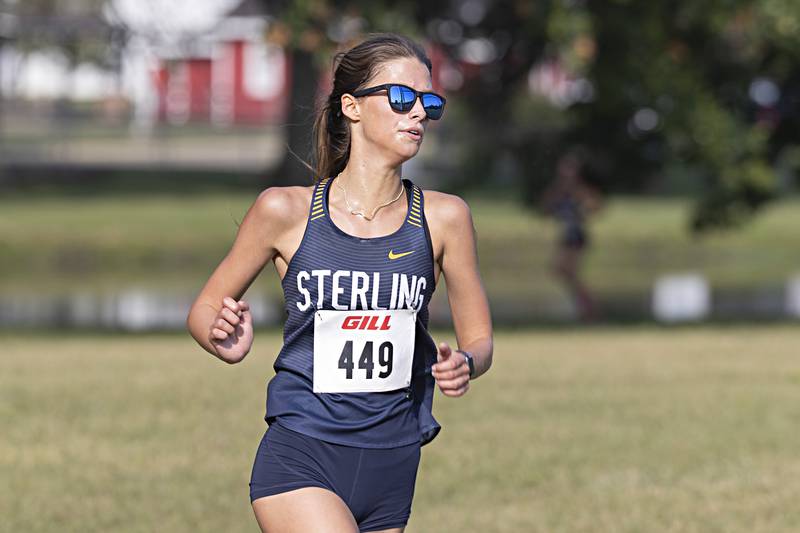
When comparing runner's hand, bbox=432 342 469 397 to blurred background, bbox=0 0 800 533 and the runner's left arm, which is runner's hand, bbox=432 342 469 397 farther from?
blurred background, bbox=0 0 800 533

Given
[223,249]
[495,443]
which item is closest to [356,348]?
[495,443]

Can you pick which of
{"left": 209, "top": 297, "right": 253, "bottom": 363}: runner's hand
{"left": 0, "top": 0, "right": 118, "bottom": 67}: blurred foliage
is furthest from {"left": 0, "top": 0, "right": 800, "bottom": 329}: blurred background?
{"left": 0, "top": 0, "right": 118, "bottom": 67}: blurred foliage

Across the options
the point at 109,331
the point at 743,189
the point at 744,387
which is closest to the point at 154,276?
the point at 109,331

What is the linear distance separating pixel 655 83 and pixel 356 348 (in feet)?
44.2

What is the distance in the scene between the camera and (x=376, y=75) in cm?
453

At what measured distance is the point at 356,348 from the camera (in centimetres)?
439

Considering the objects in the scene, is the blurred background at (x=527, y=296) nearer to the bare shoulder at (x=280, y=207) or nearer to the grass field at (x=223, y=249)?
the grass field at (x=223, y=249)

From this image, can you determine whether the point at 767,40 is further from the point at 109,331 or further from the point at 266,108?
the point at 266,108

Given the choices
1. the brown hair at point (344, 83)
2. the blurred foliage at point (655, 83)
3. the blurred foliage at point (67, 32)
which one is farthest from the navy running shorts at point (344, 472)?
the blurred foliage at point (67, 32)

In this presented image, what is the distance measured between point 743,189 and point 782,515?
1048 centimetres

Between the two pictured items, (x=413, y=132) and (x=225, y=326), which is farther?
(x=413, y=132)

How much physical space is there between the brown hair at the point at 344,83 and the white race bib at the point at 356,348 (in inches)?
20.3

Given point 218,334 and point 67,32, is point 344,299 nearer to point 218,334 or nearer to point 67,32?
point 218,334

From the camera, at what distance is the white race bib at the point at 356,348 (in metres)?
4.40
